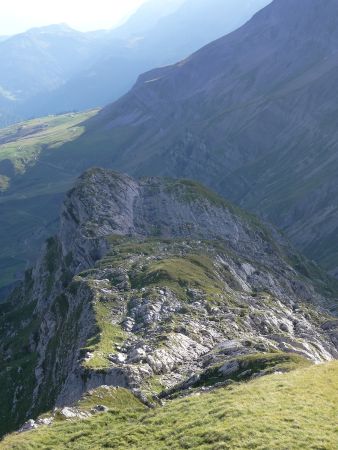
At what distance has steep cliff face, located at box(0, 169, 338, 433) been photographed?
6272 cm

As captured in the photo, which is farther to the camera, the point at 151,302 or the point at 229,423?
the point at 151,302

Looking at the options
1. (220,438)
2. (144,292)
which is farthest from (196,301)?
(220,438)

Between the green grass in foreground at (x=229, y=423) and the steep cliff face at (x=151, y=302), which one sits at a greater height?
the steep cliff face at (x=151, y=302)

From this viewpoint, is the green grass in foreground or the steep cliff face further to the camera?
the steep cliff face

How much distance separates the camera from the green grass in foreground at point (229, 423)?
32.5 m

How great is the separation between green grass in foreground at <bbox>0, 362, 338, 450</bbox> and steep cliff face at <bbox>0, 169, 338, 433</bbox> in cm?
914

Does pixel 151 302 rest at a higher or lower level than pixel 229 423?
higher

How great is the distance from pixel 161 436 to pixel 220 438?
459cm

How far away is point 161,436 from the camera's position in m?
36.3

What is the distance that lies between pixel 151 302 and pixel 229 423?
49.1m

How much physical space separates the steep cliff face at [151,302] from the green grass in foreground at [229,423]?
360 inches

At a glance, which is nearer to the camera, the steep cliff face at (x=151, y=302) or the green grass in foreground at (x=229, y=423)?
the green grass in foreground at (x=229, y=423)

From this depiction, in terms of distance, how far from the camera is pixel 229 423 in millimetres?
34812

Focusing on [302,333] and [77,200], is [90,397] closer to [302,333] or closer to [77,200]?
[302,333]
